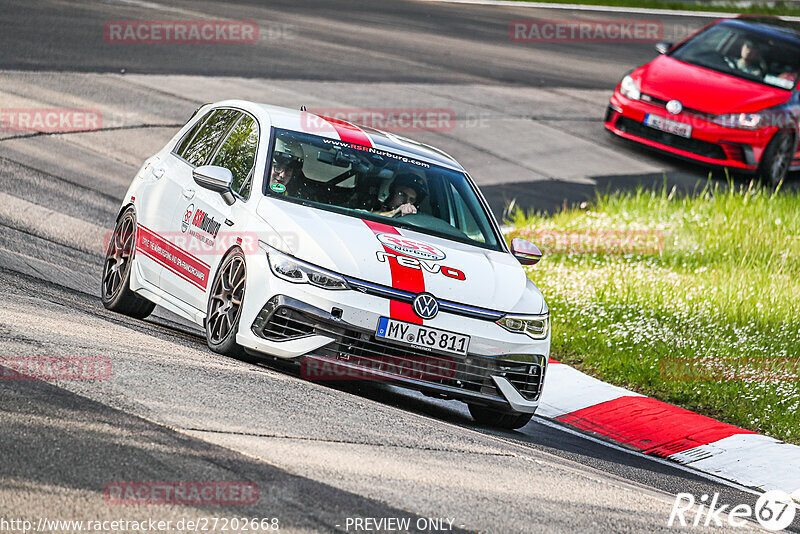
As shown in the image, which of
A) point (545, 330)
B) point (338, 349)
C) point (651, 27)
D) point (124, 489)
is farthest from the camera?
point (651, 27)

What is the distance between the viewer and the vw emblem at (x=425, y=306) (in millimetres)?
7098

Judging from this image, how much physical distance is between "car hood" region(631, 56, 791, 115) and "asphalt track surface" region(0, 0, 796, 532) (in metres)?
1.10

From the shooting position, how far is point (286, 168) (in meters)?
8.10

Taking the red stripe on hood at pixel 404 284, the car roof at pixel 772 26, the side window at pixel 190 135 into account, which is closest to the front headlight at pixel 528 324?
the red stripe on hood at pixel 404 284

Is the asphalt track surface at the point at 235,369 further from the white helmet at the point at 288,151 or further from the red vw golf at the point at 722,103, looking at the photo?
the white helmet at the point at 288,151

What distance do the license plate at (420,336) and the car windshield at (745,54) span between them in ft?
39.4

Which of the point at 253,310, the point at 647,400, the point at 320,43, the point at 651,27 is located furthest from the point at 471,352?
the point at 651,27

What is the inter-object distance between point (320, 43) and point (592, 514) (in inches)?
661

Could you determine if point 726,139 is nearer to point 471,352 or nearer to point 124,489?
point 471,352

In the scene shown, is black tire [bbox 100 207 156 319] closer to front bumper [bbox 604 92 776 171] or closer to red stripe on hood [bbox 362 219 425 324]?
red stripe on hood [bbox 362 219 425 324]

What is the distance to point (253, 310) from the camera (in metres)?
7.15

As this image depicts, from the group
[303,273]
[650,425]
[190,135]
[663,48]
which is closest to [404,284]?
[303,273]

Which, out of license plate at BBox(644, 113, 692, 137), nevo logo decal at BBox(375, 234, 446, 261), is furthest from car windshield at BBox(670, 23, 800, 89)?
nevo logo decal at BBox(375, 234, 446, 261)

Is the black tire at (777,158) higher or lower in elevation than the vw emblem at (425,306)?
lower
